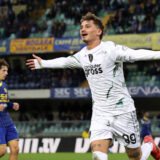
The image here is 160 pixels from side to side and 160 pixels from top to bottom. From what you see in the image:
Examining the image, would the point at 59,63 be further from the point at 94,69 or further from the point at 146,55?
the point at 146,55

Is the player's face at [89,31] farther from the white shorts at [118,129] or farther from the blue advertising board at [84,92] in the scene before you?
the blue advertising board at [84,92]

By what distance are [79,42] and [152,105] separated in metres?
6.17

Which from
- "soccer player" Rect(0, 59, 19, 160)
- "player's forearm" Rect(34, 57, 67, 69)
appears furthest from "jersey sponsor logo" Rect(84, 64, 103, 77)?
"soccer player" Rect(0, 59, 19, 160)

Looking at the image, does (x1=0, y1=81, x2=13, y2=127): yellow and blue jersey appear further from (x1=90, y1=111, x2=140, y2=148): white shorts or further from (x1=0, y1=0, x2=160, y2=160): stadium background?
(x1=0, y1=0, x2=160, y2=160): stadium background

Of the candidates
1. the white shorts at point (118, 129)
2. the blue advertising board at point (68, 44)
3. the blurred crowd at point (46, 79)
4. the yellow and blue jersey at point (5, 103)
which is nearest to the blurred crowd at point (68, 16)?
the blue advertising board at point (68, 44)

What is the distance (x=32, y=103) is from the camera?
32781mm

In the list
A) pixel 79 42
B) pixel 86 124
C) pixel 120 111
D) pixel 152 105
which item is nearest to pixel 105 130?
pixel 120 111

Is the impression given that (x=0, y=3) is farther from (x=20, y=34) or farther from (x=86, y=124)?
(x=86, y=124)

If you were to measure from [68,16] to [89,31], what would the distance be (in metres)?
24.3

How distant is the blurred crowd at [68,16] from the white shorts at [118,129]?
67.2ft

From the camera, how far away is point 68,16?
1196 inches

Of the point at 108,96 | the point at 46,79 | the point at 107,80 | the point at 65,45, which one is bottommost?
the point at 46,79

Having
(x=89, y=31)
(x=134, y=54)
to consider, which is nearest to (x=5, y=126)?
(x=89, y=31)

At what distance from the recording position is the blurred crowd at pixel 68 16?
27109 millimetres
